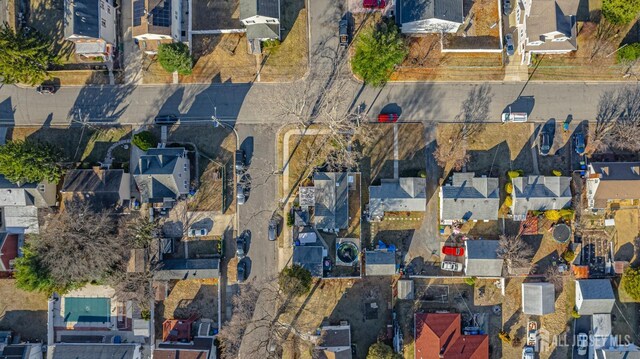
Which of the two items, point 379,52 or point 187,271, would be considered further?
point 187,271

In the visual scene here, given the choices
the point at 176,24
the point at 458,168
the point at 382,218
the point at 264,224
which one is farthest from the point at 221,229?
the point at 458,168

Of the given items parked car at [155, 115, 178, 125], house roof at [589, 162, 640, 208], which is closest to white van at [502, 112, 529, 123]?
house roof at [589, 162, 640, 208]

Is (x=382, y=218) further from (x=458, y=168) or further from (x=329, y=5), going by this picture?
(x=329, y=5)

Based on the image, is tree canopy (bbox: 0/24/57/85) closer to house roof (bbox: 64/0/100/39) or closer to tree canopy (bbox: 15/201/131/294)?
house roof (bbox: 64/0/100/39)

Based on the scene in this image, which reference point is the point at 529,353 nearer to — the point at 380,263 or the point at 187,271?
the point at 380,263

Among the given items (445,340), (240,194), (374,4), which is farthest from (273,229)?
(374,4)

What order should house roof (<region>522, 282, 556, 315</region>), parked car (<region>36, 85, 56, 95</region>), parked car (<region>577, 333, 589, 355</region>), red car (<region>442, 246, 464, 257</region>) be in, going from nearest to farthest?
house roof (<region>522, 282, 556, 315</region>)
parked car (<region>577, 333, 589, 355</region>)
red car (<region>442, 246, 464, 257</region>)
parked car (<region>36, 85, 56, 95</region>)
